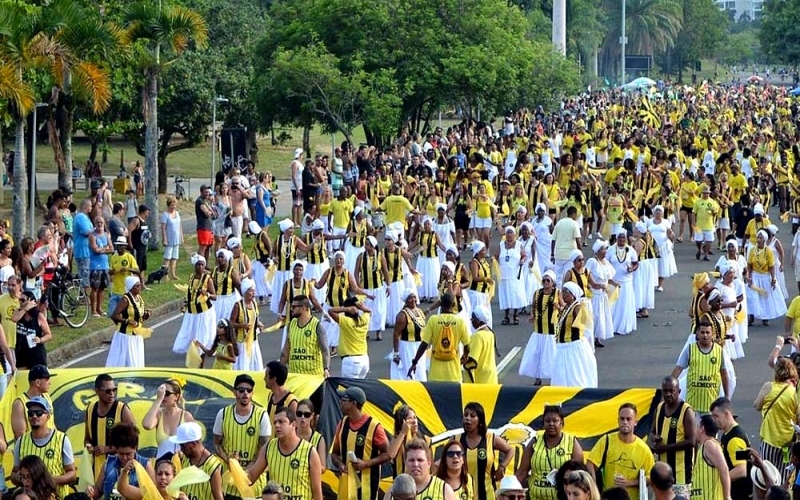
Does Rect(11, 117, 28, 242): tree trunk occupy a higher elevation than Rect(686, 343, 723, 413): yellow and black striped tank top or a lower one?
higher

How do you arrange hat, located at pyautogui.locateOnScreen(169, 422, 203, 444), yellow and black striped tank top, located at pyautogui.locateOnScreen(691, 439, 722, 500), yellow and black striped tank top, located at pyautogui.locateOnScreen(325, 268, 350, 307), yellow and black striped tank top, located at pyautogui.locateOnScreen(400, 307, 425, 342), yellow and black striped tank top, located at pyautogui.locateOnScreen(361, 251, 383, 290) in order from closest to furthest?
hat, located at pyautogui.locateOnScreen(169, 422, 203, 444) → yellow and black striped tank top, located at pyautogui.locateOnScreen(691, 439, 722, 500) → yellow and black striped tank top, located at pyautogui.locateOnScreen(400, 307, 425, 342) → yellow and black striped tank top, located at pyautogui.locateOnScreen(325, 268, 350, 307) → yellow and black striped tank top, located at pyautogui.locateOnScreen(361, 251, 383, 290)

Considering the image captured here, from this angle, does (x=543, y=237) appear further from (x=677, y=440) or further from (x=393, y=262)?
(x=677, y=440)

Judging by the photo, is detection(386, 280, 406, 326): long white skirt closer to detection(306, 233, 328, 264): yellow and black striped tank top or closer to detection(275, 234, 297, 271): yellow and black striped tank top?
detection(306, 233, 328, 264): yellow and black striped tank top

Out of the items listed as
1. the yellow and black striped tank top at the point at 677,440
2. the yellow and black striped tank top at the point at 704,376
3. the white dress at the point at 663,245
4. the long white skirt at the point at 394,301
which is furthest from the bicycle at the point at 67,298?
the yellow and black striped tank top at the point at 677,440

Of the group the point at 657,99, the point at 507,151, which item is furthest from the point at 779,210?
the point at 657,99

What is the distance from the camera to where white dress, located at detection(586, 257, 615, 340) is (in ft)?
72.0

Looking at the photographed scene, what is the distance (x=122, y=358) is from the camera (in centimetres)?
1750

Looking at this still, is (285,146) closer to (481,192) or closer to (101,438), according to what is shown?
(481,192)

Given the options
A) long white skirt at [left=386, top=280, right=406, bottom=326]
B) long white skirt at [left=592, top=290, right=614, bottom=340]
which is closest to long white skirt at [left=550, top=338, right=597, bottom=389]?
long white skirt at [left=592, top=290, right=614, bottom=340]

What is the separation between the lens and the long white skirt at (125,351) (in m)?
17.5

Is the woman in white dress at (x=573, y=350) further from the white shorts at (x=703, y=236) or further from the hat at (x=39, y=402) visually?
the white shorts at (x=703, y=236)

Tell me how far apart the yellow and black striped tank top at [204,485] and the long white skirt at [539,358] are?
7127mm

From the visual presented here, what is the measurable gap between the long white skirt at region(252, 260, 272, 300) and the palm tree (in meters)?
6.37

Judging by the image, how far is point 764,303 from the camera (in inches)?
923
